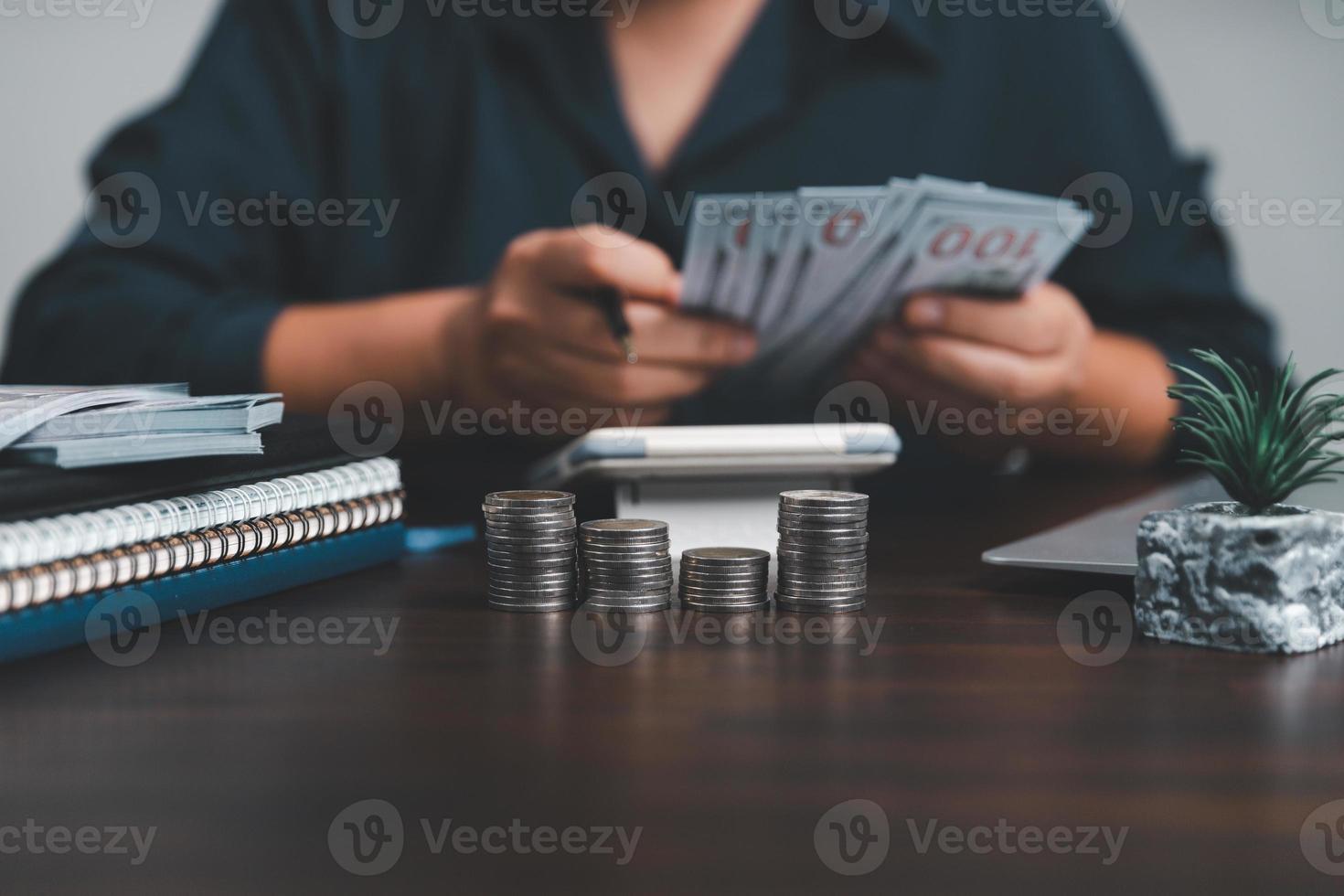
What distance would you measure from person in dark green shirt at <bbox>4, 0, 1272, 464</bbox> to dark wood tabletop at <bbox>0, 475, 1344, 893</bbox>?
1090mm

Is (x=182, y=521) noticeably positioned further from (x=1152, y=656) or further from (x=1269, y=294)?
(x=1269, y=294)

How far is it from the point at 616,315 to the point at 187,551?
0.65 m

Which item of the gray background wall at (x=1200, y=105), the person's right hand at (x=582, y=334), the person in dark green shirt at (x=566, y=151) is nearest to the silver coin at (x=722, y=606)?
the person's right hand at (x=582, y=334)

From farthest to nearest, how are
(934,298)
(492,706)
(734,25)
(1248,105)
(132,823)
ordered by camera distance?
(1248,105) < (734,25) < (934,298) < (492,706) < (132,823)

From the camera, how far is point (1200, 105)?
7.02 ft

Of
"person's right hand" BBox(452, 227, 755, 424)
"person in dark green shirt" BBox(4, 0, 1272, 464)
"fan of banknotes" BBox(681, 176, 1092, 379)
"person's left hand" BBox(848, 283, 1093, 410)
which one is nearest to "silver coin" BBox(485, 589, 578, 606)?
"fan of banknotes" BBox(681, 176, 1092, 379)

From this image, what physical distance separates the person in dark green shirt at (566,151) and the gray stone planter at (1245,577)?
106cm

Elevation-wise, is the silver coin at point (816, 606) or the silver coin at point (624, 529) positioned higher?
the silver coin at point (624, 529)

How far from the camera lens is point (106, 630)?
24.1 inches

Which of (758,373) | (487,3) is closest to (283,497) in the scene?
(758,373)

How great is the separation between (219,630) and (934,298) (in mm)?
857

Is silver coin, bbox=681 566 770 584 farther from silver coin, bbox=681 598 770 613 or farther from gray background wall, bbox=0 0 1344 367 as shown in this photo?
gray background wall, bbox=0 0 1344 367

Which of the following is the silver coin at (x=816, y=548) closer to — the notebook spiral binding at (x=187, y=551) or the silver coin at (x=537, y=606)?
the silver coin at (x=537, y=606)

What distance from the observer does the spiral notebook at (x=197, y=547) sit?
558 mm
